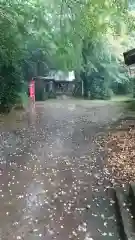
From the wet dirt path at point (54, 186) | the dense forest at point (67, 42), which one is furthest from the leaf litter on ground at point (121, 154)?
the dense forest at point (67, 42)

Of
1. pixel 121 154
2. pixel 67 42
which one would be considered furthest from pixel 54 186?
pixel 67 42

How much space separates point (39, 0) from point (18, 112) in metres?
5.90

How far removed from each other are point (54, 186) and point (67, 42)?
16.6 meters

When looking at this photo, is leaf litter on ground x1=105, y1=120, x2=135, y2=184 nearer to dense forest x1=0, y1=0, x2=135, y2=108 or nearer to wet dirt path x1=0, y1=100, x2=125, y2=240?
wet dirt path x1=0, y1=100, x2=125, y2=240

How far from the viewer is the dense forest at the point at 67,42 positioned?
610 inches

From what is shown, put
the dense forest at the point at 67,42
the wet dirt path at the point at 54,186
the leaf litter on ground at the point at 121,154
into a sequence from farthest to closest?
the dense forest at the point at 67,42, the leaf litter on ground at the point at 121,154, the wet dirt path at the point at 54,186

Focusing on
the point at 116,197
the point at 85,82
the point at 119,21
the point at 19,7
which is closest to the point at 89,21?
the point at 119,21

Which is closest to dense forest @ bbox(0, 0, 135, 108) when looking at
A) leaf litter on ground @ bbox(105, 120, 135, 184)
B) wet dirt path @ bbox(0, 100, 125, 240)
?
leaf litter on ground @ bbox(105, 120, 135, 184)

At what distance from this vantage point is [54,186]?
7.44 metres

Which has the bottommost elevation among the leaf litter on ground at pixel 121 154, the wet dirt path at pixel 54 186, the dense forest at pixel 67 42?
the wet dirt path at pixel 54 186

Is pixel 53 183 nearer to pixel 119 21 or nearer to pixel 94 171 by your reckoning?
pixel 94 171

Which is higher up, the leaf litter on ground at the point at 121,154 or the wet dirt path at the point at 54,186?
the leaf litter on ground at the point at 121,154

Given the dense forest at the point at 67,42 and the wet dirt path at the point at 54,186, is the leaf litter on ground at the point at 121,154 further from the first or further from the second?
the dense forest at the point at 67,42

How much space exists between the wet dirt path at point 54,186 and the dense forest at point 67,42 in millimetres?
4880
